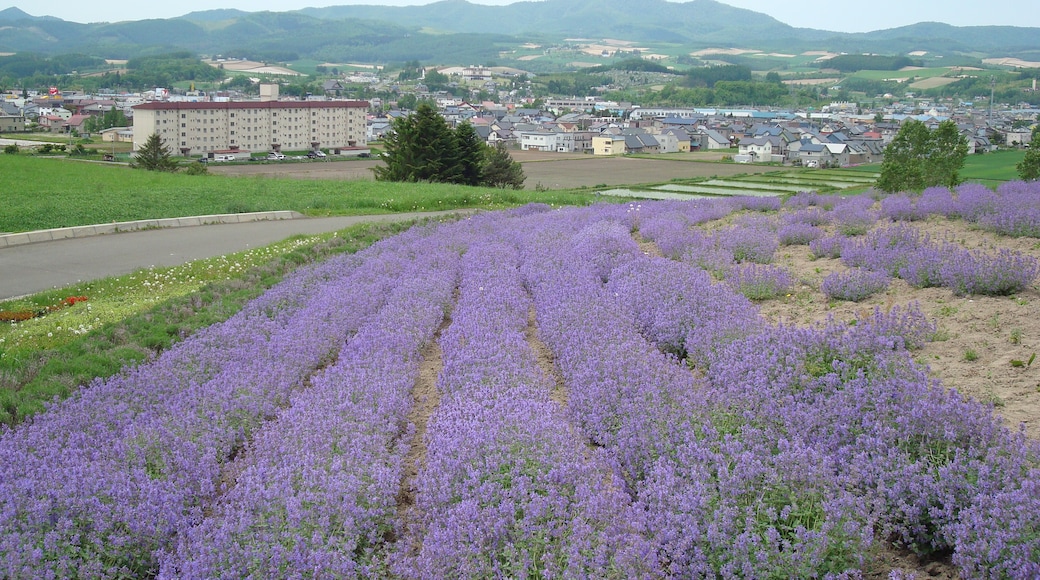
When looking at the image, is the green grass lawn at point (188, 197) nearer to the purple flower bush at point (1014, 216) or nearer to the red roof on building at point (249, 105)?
the purple flower bush at point (1014, 216)

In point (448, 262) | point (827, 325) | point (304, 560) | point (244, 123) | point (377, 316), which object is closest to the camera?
point (304, 560)

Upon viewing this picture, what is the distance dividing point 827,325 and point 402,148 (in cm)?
3054

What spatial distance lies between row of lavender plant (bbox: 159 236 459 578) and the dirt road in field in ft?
119

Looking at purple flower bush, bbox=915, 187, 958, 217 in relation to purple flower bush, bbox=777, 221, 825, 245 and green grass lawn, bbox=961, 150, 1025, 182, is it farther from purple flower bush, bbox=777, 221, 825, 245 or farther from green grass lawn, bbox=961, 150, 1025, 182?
green grass lawn, bbox=961, 150, 1025, 182

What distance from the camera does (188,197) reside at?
79.5 ft

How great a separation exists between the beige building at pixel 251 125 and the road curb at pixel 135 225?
64460 mm

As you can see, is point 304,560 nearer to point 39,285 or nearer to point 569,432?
point 569,432

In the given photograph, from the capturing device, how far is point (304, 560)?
4180 millimetres

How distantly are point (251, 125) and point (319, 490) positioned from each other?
91.3 meters

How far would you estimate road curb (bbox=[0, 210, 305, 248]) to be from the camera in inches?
647

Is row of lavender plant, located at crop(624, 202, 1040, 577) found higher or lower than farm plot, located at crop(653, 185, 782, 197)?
lower

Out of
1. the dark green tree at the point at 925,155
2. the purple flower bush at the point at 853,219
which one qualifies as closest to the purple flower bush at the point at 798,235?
the purple flower bush at the point at 853,219

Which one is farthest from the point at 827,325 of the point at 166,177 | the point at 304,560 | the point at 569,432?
the point at 166,177

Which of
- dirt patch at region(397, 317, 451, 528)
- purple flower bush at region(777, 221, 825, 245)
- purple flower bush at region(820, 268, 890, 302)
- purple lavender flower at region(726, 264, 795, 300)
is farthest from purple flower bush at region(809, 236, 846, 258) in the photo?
dirt patch at region(397, 317, 451, 528)
